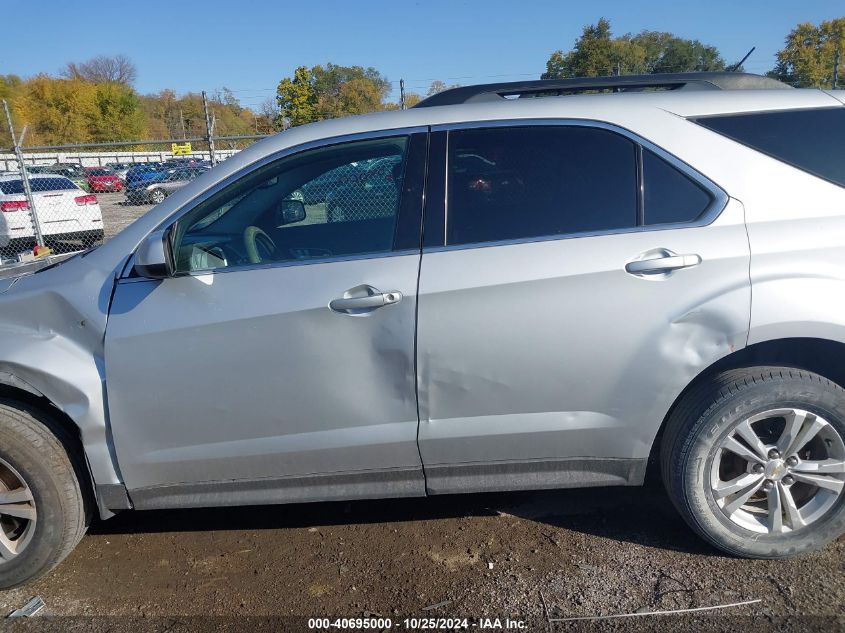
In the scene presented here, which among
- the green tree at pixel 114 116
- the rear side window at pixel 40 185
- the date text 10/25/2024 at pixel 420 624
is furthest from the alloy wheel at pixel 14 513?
the green tree at pixel 114 116

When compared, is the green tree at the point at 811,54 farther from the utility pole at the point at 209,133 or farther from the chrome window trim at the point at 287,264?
the chrome window trim at the point at 287,264

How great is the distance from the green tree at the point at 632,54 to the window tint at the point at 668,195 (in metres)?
19.6

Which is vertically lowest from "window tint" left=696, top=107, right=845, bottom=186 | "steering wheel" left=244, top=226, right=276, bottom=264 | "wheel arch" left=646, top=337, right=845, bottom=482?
"wheel arch" left=646, top=337, right=845, bottom=482

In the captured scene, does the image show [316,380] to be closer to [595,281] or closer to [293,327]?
[293,327]

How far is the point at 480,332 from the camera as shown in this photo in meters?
2.50

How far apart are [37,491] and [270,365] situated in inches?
43.2

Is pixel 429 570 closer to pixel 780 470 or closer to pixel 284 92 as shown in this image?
pixel 780 470

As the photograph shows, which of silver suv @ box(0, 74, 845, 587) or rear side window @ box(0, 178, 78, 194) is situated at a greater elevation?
rear side window @ box(0, 178, 78, 194)

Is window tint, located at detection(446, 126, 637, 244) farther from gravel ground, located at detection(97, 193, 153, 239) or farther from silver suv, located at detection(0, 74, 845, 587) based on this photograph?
gravel ground, located at detection(97, 193, 153, 239)

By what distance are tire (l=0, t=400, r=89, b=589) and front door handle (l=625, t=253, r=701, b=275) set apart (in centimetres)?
241

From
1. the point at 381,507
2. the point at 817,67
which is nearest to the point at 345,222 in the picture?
the point at 381,507

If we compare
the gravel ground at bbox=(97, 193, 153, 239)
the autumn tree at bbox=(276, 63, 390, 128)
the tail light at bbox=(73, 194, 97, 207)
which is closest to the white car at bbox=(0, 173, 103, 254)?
the tail light at bbox=(73, 194, 97, 207)

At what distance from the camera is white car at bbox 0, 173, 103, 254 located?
11.2 metres

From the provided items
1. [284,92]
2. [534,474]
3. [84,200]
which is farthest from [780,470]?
[284,92]
